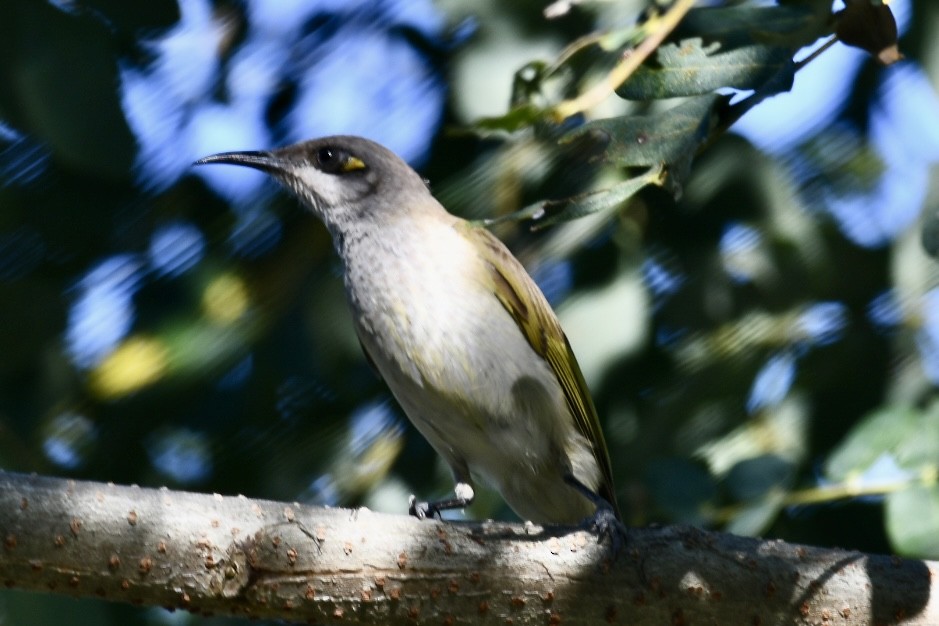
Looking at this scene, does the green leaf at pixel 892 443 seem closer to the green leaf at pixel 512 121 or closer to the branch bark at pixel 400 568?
the branch bark at pixel 400 568

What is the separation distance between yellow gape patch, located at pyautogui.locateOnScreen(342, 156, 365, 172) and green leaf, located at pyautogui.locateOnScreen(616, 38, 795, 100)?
4.94ft

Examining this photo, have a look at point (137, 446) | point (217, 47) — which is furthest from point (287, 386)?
point (217, 47)

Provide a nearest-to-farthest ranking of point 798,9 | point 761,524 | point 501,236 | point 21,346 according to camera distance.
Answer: point 798,9, point 761,524, point 21,346, point 501,236

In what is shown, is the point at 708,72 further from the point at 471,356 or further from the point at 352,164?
the point at 352,164

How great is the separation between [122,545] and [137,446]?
1770mm

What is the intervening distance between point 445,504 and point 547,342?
57cm

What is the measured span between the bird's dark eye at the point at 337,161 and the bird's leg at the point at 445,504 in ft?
3.77

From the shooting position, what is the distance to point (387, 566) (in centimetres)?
267

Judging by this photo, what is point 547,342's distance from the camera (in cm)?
380

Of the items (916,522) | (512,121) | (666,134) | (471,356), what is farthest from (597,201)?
(916,522)

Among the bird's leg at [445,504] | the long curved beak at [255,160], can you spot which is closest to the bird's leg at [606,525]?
the bird's leg at [445,504]

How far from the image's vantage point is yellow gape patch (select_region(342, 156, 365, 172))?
426 cm

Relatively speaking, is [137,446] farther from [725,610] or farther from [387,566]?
[725,610]

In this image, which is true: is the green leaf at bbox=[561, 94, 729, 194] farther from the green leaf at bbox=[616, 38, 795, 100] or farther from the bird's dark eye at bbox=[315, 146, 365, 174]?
the bird's dark eye at bbox=[315, 146, 365, 174]
